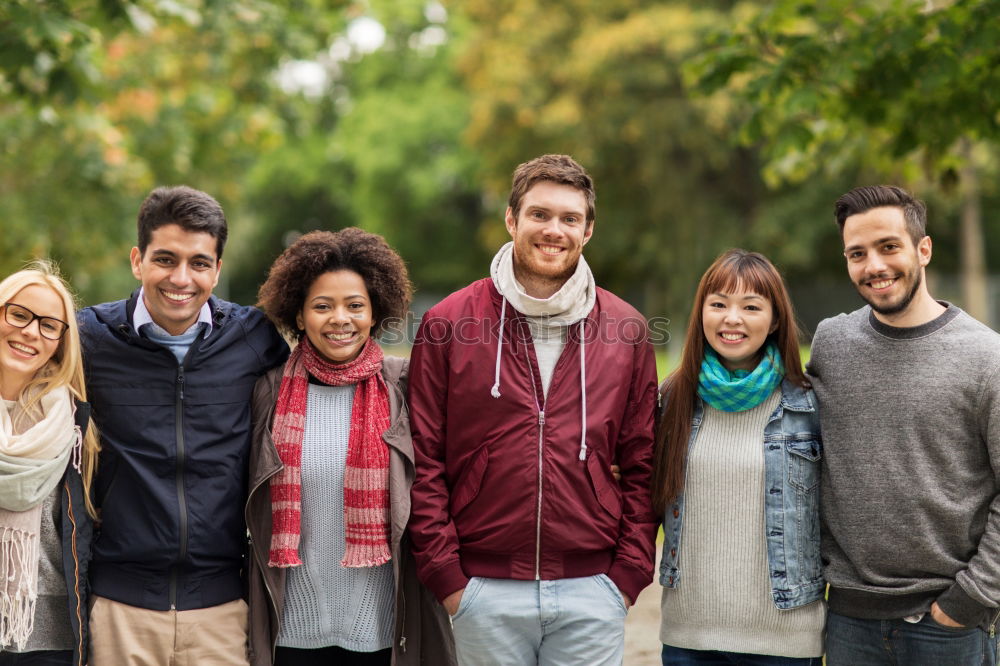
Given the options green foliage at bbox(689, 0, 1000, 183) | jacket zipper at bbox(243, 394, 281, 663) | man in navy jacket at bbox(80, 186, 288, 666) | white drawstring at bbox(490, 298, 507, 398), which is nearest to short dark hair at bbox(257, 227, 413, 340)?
man in navy jacket at bbox(80, 186, 288, 666)

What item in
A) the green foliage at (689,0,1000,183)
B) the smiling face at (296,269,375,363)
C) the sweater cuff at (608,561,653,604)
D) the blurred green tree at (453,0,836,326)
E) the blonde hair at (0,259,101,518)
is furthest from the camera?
the blurred green tree at (453,0,836,326)

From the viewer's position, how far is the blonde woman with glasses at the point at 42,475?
331cm

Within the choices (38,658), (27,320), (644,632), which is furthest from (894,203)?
(644,632)

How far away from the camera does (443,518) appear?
3.56 m

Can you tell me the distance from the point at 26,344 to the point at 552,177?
191 centimetres

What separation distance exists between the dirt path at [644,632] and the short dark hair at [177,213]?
10.5 ft

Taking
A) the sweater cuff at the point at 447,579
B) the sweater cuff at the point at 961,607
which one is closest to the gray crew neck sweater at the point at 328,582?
the sweater cuff at the point at 447,579

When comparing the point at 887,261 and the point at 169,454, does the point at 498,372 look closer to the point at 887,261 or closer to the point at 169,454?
the point at 169,454

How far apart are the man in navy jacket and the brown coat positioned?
0.06m

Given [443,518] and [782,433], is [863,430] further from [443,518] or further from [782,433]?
[443,518]

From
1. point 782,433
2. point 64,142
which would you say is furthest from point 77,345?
point 64,142

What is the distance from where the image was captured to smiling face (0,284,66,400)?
346cm

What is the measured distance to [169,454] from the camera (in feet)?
11.5

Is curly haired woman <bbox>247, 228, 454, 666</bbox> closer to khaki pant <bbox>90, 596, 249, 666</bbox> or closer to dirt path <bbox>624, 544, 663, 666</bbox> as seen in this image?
khaki pant <bbox>90, 596, 249, 666</bbox>
